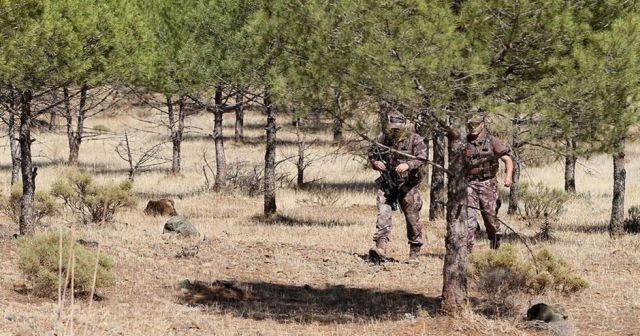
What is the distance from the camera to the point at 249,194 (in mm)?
25312

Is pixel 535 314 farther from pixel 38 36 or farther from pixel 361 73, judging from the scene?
pixel 38 36

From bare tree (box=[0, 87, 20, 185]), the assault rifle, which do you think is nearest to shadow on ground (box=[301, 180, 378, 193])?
bare tree (box=[0, 87, 20, 185])

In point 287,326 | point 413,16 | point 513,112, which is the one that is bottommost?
point 287,326

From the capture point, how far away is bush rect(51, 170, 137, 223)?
17125 millimetres

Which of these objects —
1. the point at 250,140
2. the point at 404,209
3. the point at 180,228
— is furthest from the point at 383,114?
the point at 250,140

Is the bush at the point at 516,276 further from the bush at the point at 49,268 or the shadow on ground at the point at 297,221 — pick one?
the shadow on ground at the point at 297,221

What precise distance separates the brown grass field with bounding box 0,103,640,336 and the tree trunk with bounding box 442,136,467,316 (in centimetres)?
23

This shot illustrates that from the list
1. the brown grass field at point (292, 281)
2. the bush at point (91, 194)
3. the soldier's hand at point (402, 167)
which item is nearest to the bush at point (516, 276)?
the brown grass field at point (292, 281)

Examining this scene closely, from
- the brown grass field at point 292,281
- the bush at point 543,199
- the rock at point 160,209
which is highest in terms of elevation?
the bush at point 543,199

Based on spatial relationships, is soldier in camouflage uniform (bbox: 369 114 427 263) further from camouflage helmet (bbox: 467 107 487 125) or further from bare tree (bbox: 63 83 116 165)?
bare tree (bbox: 63 83 116 165)

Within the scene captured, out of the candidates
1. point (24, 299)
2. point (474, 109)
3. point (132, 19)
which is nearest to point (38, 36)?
point (132, 19)

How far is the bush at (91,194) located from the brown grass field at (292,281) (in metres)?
0.41

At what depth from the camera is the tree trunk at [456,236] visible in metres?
8.37

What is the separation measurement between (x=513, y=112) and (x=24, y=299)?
4.96m
